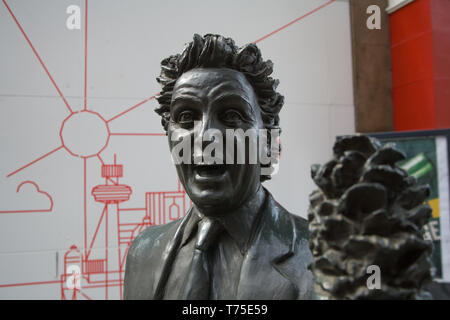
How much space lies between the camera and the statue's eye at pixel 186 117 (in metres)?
1.14

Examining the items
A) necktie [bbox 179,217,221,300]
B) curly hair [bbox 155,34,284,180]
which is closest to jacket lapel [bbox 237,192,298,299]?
necktie [bbox 179,217,221,300]

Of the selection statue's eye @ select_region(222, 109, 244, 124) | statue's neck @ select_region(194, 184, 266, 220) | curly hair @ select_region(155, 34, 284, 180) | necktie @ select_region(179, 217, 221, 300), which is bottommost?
necktie @ select_region(179, 217, 221, 300)

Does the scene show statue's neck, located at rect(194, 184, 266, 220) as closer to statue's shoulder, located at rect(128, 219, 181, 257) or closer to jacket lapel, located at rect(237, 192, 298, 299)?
jacket lapel, located at rect(237, 192, 298, 299)

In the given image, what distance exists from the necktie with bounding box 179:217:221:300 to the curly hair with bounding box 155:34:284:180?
1.31 feet

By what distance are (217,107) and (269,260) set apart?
50 centimetres

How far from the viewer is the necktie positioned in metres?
1.08

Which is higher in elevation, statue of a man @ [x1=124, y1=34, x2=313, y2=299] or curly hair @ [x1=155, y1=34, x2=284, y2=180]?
curly hair @ [x1=155, y1=34, x2=284, y2=180]

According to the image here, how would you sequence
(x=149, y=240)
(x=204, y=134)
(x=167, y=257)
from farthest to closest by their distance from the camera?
(x=149, y=240)
(x=167, y=257)
(x=204, y=134)

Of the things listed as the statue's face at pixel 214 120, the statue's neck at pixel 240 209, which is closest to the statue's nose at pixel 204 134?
the statue's face at pixel 214 120

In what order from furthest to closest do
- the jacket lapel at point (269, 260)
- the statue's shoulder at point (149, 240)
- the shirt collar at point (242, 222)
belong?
1. the statue's shoulder at point (149, 240)
2. the shirt collar at point (242, 222)
3. the jacket lapel at point (269, 260)

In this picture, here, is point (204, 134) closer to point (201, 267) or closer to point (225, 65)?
point (225, 65)

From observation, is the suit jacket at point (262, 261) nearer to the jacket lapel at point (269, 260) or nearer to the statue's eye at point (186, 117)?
the jacket lapel at point (269, 260)

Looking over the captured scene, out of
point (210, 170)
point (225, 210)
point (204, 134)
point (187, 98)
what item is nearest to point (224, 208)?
point (225, 210)

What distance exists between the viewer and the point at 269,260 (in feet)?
3.58
